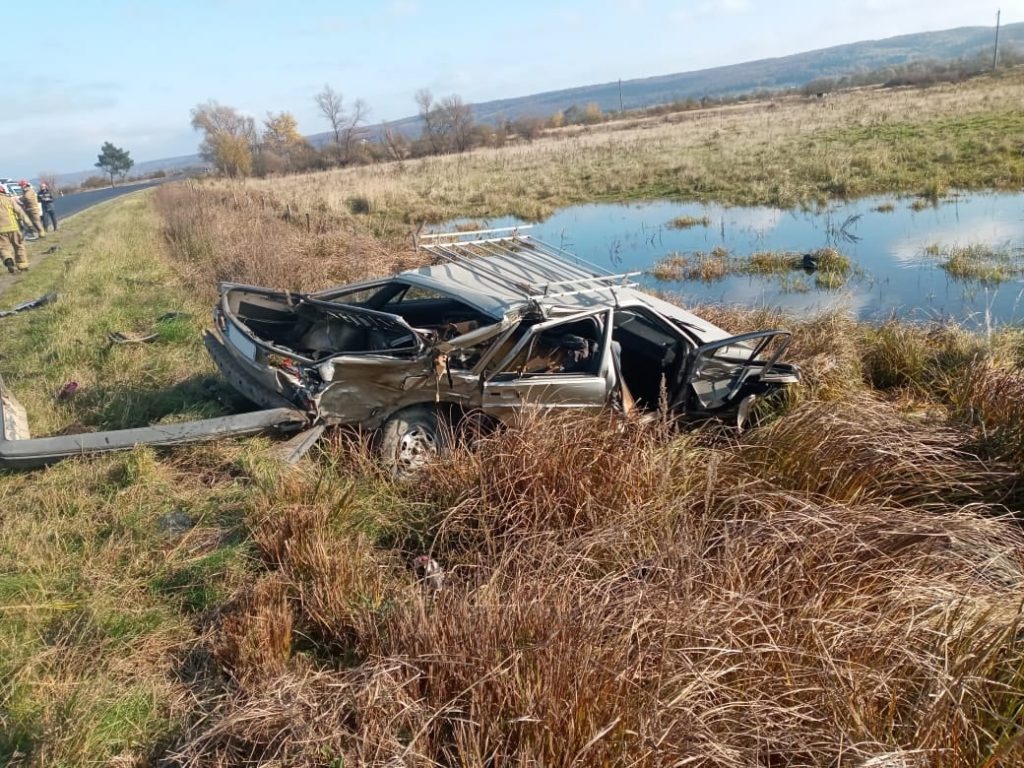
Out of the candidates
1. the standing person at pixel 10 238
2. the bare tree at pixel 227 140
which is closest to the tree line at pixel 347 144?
the bare tree at pixel 227 140

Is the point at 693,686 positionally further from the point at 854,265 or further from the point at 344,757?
the point at 854,265

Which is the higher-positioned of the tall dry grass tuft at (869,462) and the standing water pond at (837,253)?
the tall dry grass tuft at (869,462)

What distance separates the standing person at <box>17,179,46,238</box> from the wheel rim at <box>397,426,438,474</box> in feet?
62.6

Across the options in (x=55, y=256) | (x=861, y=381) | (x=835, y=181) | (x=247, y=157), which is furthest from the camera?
(x=247, y=157)

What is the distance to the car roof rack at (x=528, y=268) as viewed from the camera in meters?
5.59

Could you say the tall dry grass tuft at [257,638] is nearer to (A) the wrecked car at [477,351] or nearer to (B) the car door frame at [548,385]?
(A) the wrecked car at [477,351]

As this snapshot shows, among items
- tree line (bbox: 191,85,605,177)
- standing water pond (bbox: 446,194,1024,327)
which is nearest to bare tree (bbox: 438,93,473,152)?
tree line (bbox: 191,85,605,177)

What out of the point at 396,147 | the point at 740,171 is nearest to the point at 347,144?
the point at 396,147

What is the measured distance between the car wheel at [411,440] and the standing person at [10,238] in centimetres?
1212

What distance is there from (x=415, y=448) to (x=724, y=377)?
2619 millimetres

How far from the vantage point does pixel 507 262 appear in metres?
6.36

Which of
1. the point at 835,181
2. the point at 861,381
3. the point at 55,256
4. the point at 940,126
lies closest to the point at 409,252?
the point at 55,256

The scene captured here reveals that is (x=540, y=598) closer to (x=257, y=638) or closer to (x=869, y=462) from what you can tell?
(x=257, y=638)

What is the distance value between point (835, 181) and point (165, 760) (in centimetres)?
2469
